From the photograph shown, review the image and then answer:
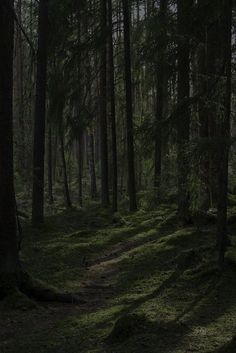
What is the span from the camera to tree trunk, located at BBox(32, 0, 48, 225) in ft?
52.3

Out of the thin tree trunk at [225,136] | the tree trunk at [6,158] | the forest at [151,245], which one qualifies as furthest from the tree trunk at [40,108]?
the thin tree trunk at [225,136]

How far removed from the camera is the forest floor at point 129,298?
597cm

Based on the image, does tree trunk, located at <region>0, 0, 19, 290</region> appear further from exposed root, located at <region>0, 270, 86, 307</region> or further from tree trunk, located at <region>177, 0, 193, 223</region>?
tree trunk, located at <region>177, 0, 193, 223</region>

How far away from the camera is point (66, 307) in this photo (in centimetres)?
805

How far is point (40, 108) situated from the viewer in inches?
639

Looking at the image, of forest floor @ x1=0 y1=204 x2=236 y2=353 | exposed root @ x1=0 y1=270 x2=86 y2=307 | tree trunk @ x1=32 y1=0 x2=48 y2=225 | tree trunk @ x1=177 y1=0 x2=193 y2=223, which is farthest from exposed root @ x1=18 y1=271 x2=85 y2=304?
tree trunk @ x1=32 y1=0 x2=48 y2=225

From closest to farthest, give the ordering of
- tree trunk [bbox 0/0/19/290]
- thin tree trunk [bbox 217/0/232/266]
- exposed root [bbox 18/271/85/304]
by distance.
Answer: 1. tree trunk [bbox 0/0/19/290]
2. exposed root [bbox 18/271/85/304]
3. thin tree trunk [bbox 217/0/232/266]

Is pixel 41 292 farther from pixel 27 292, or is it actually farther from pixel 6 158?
pixel 6 158

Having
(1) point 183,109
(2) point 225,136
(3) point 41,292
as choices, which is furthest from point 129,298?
(1) point 183,109

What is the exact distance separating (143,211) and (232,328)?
13.2m

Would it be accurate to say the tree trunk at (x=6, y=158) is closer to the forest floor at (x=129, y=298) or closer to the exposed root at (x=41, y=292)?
the exposed root at (x=41, y=292)

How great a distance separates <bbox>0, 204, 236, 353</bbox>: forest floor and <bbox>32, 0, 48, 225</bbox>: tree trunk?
Result: 186 centimetres

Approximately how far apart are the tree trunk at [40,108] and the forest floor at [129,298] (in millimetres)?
1856

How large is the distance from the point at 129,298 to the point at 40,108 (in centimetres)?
936
